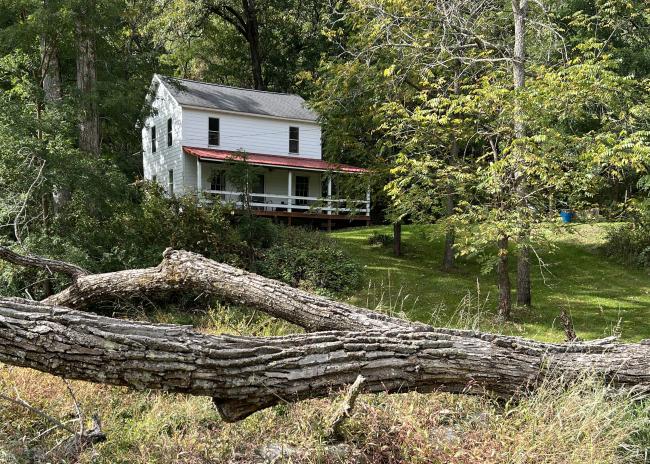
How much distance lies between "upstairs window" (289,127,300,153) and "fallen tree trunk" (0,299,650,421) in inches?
890

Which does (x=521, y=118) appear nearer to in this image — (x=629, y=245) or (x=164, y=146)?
(x=629, y=245)

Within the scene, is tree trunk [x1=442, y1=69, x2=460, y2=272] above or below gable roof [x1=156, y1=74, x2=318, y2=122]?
below

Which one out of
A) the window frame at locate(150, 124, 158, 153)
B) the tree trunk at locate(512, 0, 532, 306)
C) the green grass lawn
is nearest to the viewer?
the tree trunk at locate(512, 0, 532, 306)

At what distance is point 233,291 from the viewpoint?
5500 millimetres

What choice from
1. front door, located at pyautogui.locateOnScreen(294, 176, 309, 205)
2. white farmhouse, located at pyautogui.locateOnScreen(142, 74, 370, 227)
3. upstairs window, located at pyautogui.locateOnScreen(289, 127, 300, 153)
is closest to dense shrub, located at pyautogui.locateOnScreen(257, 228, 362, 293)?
white farmhouse, located at pyautogui.locateOnScreen(142, 74, 370, 227)

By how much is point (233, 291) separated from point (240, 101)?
2085 centimetres

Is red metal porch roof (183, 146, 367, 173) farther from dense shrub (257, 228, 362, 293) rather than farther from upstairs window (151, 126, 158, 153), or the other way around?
dense shrub (257, 228, 362, 293)

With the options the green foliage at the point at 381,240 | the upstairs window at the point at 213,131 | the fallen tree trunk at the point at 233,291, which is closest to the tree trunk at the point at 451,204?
the green foliage at the point at 381,240

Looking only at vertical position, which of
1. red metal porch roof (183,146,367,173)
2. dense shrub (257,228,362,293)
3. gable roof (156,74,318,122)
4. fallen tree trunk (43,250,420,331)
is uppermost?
gable roof (156,74,318,122)

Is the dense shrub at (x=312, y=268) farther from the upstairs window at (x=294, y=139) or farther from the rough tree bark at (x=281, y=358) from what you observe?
the upstairs window at (x=294, y=139)

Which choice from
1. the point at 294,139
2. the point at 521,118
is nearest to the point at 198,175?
the point at 294,139

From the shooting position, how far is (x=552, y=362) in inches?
156

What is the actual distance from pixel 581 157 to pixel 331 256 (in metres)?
6.24

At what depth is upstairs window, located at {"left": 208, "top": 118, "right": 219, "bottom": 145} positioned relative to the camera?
24.1 metres
